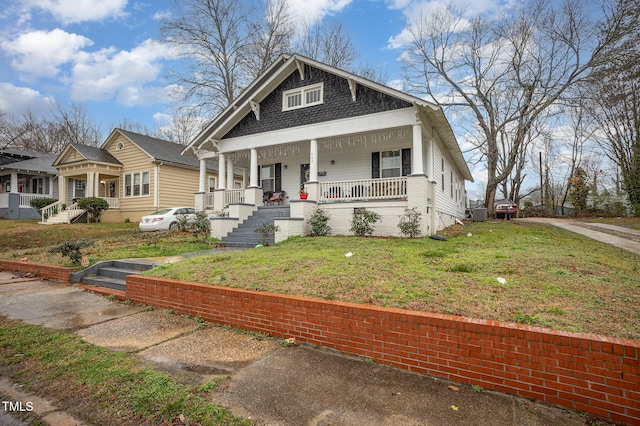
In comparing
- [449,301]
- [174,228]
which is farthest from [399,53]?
[449,301]

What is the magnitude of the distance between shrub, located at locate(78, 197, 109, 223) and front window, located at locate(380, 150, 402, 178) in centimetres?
1751

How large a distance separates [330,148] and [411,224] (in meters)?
5.90

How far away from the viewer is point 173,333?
4.00 meters

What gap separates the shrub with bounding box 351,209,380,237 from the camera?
10.0m

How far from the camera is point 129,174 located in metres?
21.2

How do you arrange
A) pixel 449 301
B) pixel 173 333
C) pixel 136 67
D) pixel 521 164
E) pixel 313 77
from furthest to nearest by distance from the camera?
pixel 521 164 < pixel 136 67 < pixel 313 77 < pixel 173 333 < pixel 449 301

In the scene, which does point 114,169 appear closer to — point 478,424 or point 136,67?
point 136,67

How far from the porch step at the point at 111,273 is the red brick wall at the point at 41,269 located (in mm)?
286

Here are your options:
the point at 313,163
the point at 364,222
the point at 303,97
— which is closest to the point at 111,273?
the point at 364,222

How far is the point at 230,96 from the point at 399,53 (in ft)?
40.9

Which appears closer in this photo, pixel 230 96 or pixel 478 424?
pixel 478 424

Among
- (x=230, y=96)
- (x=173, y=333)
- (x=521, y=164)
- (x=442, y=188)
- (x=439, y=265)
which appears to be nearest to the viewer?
(x=173, y=333)

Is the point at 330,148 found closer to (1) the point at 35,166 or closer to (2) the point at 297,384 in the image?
(2) the point at 297,384

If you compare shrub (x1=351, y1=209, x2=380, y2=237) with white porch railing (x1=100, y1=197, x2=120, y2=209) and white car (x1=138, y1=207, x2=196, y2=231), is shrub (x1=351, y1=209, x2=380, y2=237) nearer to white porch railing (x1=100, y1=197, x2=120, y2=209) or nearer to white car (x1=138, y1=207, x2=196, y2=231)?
Answer: white car (x1=138, y1=207, x2=196, y2=231)
